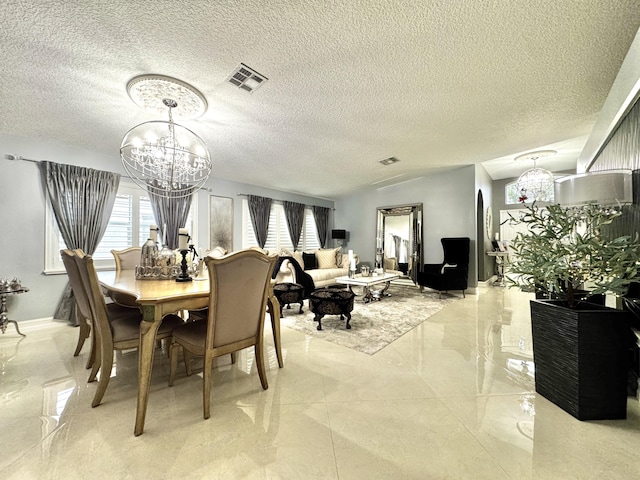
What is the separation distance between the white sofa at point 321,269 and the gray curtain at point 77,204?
2861mm

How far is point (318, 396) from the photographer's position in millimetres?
1830

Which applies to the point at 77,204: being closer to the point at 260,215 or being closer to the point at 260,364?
the point at 260,215

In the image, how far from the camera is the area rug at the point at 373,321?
289 centimetres

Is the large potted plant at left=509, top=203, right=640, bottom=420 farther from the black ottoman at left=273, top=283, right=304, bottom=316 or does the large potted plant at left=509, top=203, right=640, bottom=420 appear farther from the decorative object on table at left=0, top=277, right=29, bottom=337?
the decorative object on table at left=0, top=277, right=29, bottom=337

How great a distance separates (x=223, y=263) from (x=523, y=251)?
2116 millimetres

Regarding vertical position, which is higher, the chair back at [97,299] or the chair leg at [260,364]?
the chair back at [97,299]

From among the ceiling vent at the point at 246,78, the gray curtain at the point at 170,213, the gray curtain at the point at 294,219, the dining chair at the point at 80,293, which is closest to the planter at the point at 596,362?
the ceiling vent at the point at 246,78

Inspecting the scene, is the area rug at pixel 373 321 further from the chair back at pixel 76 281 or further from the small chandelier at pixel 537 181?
the small chandelier at pixel 537 181

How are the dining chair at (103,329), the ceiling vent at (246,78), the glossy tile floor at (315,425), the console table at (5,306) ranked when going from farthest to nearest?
the console table at (5,306) → the ceiling vent at (246,78) → the dining chair at (103,329) → the glossy tile floor at (315,425)

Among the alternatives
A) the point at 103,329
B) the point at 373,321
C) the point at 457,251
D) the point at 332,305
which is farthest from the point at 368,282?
the point at 103,329

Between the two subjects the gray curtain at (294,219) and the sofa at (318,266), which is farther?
the gray curtain at (294,219)

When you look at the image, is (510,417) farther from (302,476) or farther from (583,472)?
(302,476)

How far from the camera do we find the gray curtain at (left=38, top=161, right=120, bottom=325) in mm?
3359

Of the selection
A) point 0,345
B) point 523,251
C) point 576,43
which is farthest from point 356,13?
point 0,345
